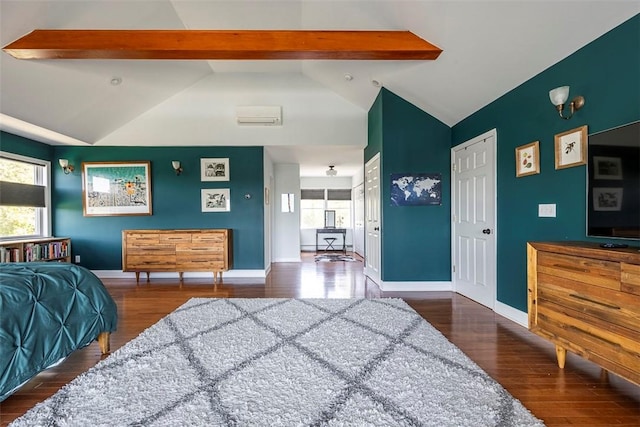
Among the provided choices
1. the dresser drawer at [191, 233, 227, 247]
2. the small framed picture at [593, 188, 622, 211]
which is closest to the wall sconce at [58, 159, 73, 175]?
the dresser drawer at [191, 233, 227, 247]

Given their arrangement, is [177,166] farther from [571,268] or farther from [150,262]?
[571,268]

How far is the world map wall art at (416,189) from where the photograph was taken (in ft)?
13.9

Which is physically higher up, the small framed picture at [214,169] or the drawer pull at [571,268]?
the small framed picture at [214,169]

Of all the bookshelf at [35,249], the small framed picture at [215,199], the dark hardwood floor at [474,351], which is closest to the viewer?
the dark hardwood floor at [474,351]

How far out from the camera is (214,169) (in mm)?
5238

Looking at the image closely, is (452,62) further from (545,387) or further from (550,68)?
(545,387)

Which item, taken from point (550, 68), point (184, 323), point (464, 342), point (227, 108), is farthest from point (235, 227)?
point (550, 68)

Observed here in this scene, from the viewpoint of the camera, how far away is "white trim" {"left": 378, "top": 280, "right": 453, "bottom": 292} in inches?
165

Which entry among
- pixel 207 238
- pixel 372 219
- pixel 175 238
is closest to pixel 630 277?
pixel 372 219

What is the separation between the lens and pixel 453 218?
165 inches

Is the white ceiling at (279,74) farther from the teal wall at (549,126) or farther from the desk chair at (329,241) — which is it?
the desk chair at (329,241)

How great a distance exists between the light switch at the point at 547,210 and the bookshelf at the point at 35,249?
6.18 metres

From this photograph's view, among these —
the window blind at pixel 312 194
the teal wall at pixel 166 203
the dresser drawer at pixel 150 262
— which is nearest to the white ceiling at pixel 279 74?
the teal wall at pixel 166 203

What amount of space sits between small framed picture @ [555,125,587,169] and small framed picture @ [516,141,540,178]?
0.76ft
